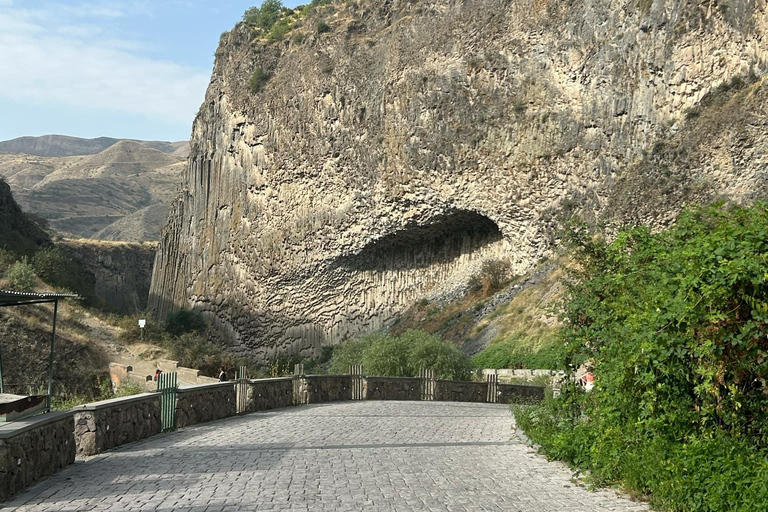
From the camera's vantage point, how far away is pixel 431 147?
180 ft

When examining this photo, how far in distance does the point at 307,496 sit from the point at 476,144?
4580 cm

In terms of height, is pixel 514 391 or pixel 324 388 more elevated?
pixel 324 388

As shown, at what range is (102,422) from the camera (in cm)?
1188

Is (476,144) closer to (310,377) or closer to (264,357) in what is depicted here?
(264,357)

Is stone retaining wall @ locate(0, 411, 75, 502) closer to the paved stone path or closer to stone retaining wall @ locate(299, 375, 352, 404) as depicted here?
the paved stone path

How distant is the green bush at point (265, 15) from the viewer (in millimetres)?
76062

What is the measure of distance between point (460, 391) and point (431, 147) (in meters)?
29.7

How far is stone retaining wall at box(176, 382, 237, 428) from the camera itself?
15383 mm

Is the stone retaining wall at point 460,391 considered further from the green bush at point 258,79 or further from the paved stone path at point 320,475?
the green bush at point 258,79

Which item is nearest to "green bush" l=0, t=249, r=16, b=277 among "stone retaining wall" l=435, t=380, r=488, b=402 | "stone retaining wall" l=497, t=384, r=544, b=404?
"stone retaining wall" l=435, t=380, r=488, b=402

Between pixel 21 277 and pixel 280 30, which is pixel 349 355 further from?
pixel 280 30

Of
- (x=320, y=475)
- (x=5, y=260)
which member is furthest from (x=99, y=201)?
(x=320, y=475)

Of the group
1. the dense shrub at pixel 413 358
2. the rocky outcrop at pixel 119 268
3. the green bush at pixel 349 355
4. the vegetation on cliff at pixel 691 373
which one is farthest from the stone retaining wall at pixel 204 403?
the rocky outcrop at pixel 119 268

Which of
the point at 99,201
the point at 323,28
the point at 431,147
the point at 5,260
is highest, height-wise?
the point at 323,28
